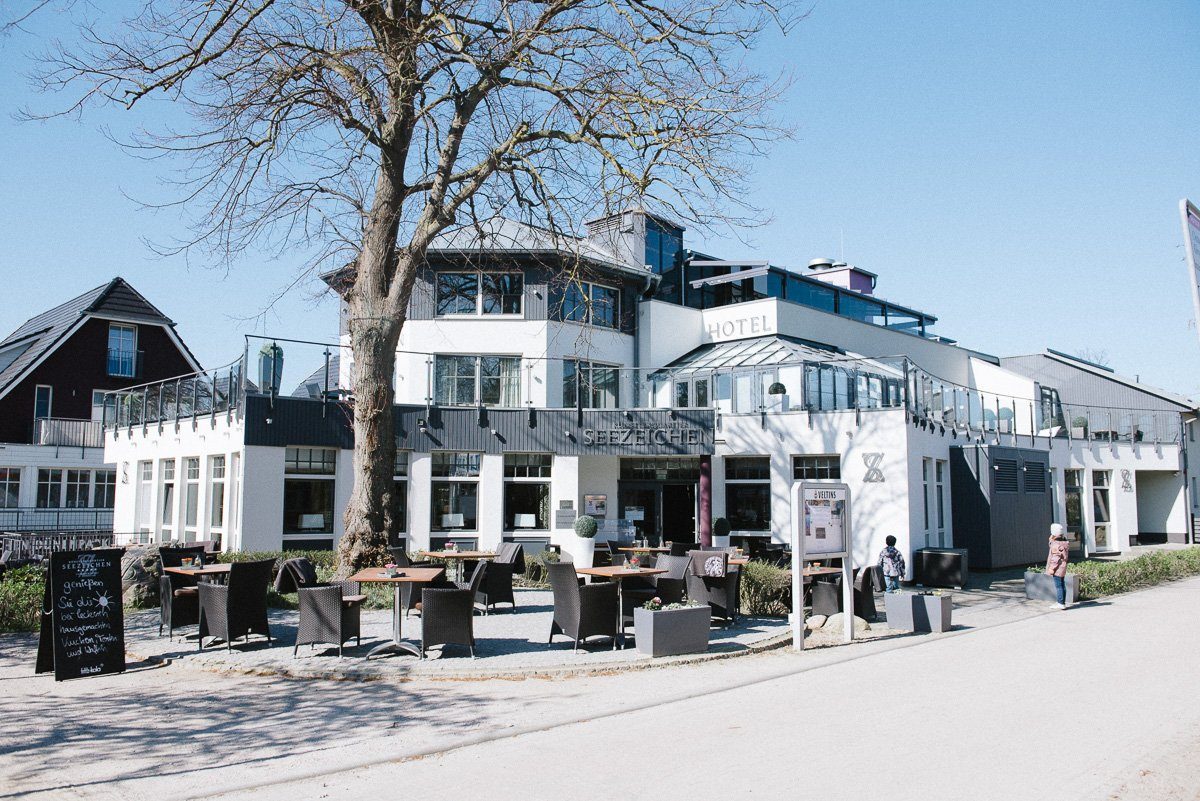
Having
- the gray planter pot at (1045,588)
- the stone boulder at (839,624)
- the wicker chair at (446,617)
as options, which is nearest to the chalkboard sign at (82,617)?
the wicker chair at (446,617)

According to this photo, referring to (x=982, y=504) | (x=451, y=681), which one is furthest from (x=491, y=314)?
(x=451, y=681)

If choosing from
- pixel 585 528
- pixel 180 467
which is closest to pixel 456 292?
pixel 180 467

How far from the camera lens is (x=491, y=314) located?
944 inches

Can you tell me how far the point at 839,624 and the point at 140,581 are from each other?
1066cm

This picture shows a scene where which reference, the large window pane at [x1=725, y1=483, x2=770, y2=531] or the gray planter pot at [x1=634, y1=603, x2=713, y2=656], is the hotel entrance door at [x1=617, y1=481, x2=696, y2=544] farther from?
the gray planter pot at [x1=634, y1=603, x2=713, y2=656]

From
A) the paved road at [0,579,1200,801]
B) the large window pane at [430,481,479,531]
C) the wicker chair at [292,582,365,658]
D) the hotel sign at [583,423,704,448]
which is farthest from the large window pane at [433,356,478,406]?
the paved road at [0,579,1200,801]

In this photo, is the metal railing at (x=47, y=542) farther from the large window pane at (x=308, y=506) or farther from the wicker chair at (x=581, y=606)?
the wicker chair at (x=581, y=606)

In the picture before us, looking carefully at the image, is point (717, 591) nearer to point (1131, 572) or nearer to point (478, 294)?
point (1131, 572)

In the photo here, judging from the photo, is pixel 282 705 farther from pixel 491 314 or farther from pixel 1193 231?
pixel 491 314

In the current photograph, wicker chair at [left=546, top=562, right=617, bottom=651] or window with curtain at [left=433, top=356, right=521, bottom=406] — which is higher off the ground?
window with curtain at [left=433, top=356, right=521, bottom=406]

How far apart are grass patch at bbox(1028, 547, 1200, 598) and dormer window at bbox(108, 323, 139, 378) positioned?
109 feet

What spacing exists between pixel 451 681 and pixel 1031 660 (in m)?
6.52

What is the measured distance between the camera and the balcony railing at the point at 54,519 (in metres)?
30.5

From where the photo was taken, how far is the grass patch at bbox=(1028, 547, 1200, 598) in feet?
55.7
